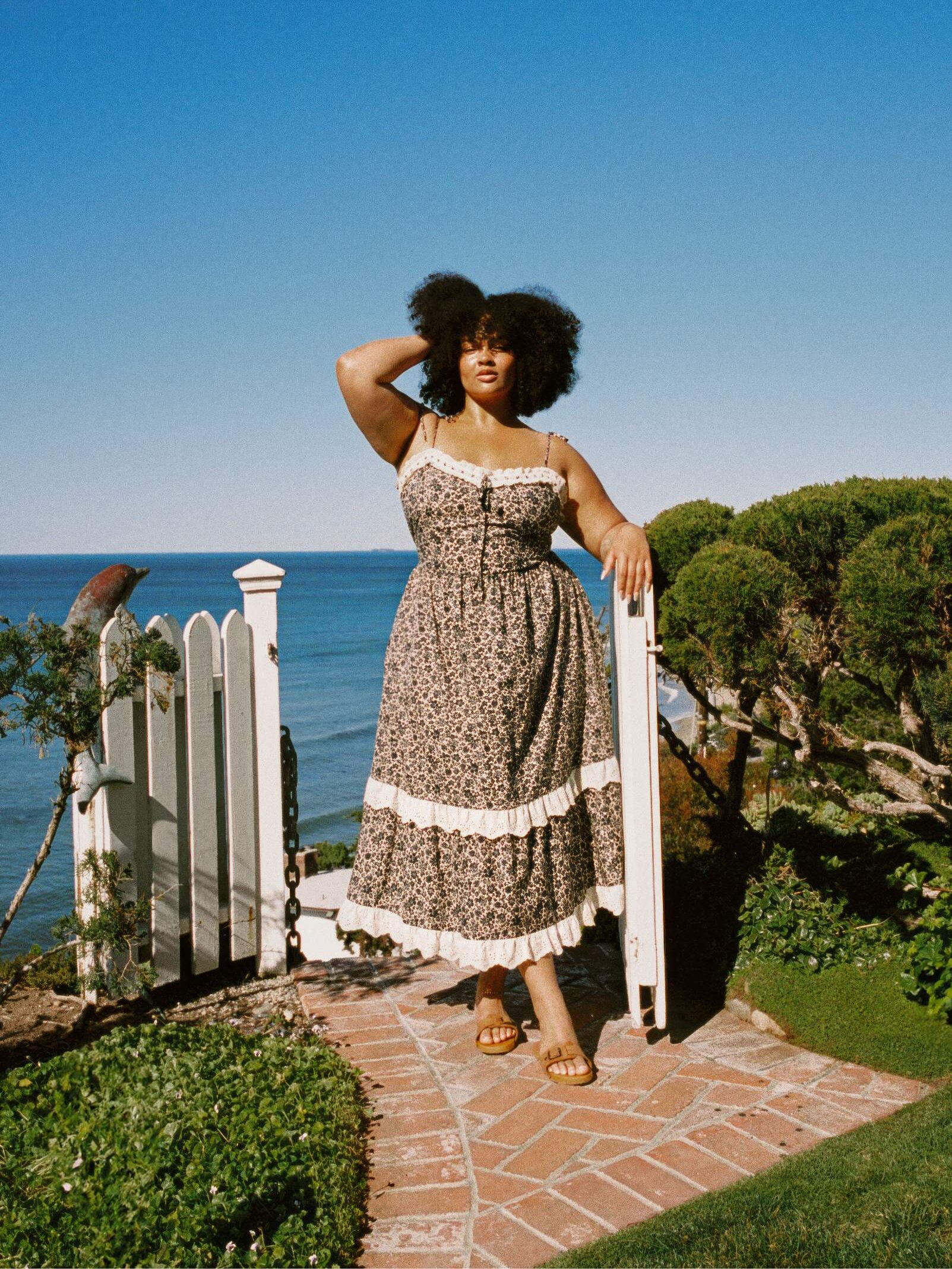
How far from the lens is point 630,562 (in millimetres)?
3252

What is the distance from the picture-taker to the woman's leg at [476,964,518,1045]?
341cm

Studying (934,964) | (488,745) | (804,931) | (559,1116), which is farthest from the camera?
(804,931)

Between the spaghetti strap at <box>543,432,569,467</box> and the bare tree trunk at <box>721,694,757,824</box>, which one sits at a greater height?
the spaghetti strap at <box>543,432,569,467</box>

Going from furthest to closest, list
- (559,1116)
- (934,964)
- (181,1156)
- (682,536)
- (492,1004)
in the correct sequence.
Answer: (682,536) → (492,1004) → (934,964) → (559,1116) → (181,1156)

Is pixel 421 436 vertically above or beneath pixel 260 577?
above

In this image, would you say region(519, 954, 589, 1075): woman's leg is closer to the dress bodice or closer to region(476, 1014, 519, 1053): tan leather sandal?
region(476, 1014, 519, 1053): tan leather sandal

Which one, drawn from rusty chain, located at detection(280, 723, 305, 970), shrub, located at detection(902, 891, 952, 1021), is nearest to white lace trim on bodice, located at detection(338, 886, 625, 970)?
rusty chain, located at detection(280, 723, 305, 970)

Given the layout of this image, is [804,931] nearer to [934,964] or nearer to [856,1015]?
[856,1015]

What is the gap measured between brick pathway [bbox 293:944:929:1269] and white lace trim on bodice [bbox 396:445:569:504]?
1.91 meters

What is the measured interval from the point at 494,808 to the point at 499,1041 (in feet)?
2.96

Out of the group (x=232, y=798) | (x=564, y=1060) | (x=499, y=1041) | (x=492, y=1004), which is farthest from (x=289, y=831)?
(x=564, y=1060)

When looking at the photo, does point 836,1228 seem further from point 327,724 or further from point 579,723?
point 327,724

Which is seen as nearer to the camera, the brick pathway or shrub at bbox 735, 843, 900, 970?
the brick pathway

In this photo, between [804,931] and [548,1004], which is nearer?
[548,1004]
